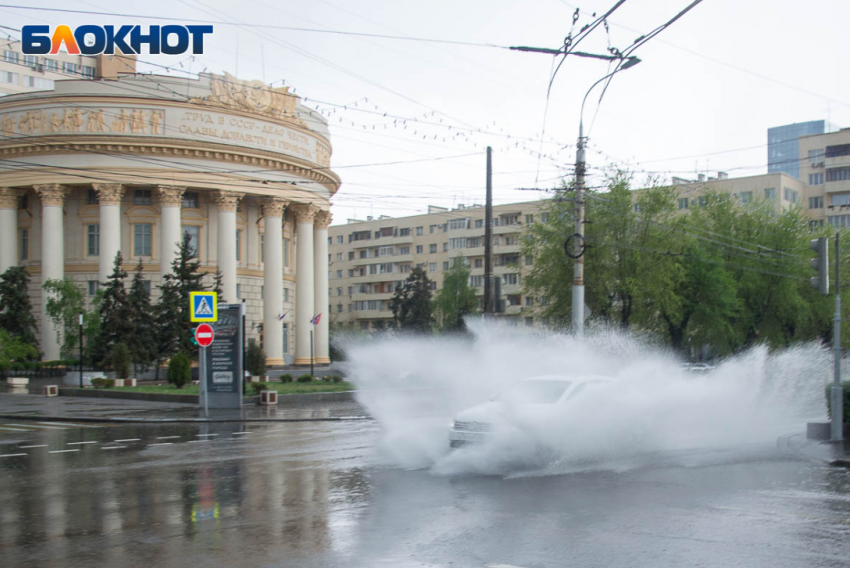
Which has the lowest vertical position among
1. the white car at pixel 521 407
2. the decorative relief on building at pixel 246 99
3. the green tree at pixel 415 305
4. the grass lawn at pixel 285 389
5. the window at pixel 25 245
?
the grass lawn at pixel 285 389

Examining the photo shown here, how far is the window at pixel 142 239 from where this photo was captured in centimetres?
6025

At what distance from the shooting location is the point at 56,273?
2235 inches

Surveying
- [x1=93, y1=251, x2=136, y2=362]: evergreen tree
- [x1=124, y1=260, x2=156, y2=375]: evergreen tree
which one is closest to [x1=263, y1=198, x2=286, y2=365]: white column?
[x1=124, y1=260, x2=156, y2=375]: evergreen tree

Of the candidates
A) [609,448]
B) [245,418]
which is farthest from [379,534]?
[245,418]

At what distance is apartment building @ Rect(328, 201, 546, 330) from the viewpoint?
106m

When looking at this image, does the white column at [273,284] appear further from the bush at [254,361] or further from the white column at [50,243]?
the bush at [254,361]

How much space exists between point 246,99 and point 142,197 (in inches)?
410

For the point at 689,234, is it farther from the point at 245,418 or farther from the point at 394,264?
the point at 394,264

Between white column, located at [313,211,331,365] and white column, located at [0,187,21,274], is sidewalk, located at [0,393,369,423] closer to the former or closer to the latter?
white column, located at [0,187,21,274]

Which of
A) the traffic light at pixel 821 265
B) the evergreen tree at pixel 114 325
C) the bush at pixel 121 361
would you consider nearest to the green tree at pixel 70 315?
the evergreen tree at pixel 114 325

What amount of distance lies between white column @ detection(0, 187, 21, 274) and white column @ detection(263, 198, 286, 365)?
1712 cm

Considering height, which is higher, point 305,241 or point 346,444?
point 305,241

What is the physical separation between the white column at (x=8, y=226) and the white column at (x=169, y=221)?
33.4 ft

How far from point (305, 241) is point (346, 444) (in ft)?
160
